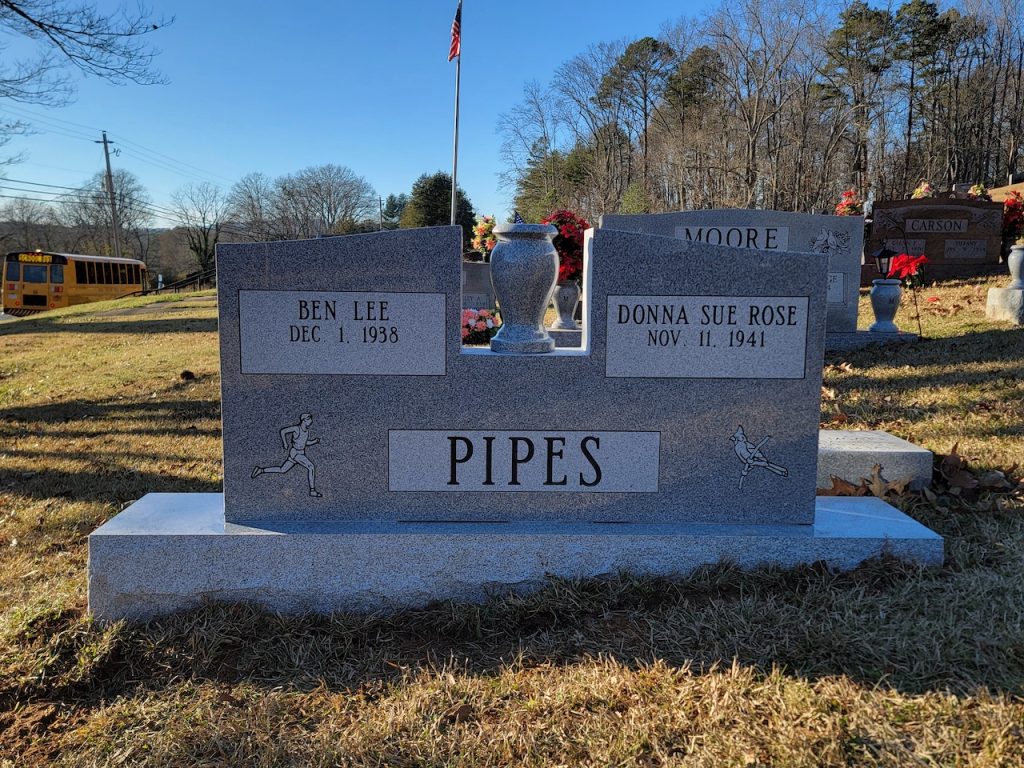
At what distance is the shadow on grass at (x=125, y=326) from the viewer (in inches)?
605

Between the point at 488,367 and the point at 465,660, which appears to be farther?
the point at 488,367

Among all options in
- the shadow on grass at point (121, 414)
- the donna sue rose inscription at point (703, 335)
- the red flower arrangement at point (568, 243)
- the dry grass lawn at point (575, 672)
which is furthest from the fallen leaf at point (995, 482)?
the red flower arrangement at point (568, 243)

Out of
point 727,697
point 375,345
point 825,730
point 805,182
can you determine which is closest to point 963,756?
point 825,730

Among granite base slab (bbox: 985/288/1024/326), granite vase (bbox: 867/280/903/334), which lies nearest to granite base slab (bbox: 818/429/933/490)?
Result: granite vase (bbox: 867/280/903/334)

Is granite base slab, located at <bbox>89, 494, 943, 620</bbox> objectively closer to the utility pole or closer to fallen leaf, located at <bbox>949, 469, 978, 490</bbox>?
fallen leaf, located at <bbox>949, 469, 978, 490</bbox>

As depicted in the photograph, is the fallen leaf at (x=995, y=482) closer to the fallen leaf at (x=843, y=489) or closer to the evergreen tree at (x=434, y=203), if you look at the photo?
the fallen leaf at (x=843, y=489)

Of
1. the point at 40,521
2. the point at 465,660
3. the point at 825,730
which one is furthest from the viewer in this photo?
the point at 40,521

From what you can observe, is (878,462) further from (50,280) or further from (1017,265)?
(50,280)

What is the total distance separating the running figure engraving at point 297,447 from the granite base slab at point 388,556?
231 millimetres

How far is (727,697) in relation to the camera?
231 centimetres

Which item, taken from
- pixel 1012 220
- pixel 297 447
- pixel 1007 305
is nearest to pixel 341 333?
pixel 297 447

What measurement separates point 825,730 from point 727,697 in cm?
29

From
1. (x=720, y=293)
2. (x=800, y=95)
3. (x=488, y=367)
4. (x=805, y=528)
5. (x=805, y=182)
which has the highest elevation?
(x=800, y=95)

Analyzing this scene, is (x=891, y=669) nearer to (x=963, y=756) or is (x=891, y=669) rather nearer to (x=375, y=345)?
(x=963, y=756)
